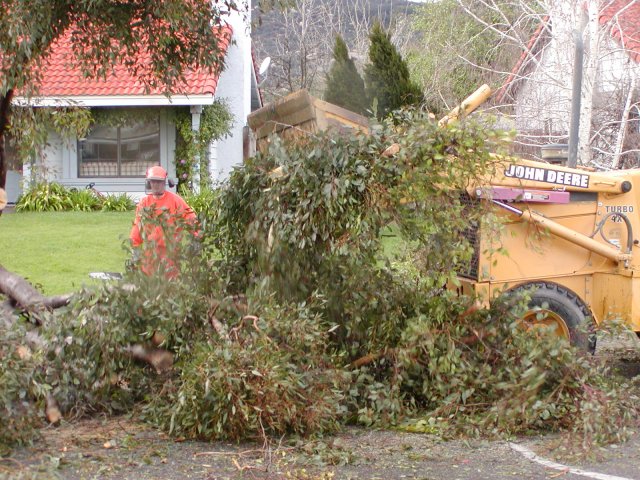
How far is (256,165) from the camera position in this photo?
22.6 ft

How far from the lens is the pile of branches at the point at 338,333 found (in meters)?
5.79

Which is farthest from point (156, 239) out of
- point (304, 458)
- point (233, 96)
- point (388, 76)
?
point (233, 96)

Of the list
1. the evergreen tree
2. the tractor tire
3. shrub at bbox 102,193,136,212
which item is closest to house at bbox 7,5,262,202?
shrub at bbox 102,193,136,212

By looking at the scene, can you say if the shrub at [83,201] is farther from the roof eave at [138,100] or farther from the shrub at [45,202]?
the roof eave at [138,100]

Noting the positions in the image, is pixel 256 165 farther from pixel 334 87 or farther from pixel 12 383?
pixel 334 87

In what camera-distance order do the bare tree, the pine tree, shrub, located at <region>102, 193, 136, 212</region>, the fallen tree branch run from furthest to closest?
shrub, located at <region>102, 193, 136, 212</region> < the pine tree < the bare tree < the fallen tree branch

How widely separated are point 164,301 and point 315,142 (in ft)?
4.90

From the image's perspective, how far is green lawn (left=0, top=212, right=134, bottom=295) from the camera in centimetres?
1205

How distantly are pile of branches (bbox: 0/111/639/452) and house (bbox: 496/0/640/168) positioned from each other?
24.3 ft

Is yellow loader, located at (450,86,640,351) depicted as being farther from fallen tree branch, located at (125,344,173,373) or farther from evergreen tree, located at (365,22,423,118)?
evergreen tree, located at (365,22,423,118)

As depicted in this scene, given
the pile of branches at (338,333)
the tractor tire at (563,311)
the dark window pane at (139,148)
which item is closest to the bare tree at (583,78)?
the tractor tire at (563,311)

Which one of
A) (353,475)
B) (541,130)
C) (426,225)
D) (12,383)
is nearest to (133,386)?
(12,383)

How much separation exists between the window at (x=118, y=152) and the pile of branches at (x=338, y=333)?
52.6 ft

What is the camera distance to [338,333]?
6562 mm
